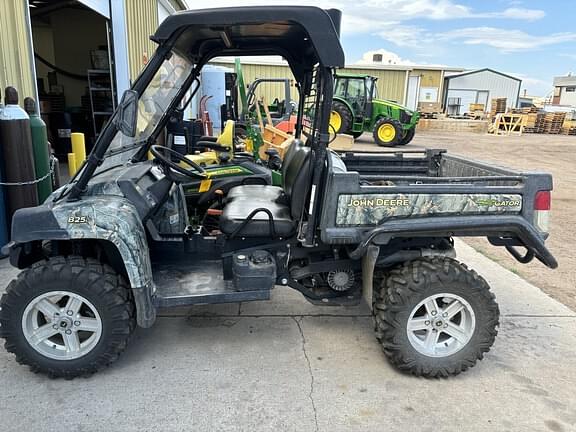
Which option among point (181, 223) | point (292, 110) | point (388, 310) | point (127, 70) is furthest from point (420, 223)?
point (292, 110)

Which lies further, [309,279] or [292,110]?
[292,110]

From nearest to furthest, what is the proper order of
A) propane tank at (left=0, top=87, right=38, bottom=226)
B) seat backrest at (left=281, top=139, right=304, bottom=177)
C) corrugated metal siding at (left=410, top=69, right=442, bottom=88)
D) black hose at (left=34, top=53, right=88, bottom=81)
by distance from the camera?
seat backrest at (left=281, top=139, right=304, bottom=177) → propane tank at (left=0, top=87, right=38, bottom=226) → black hose at (left=34, top=53, right=88, bottom=81) → corrugated metal siding at (left=410, top=69, right=442, bottom=88)

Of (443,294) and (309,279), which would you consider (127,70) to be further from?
(443,294)

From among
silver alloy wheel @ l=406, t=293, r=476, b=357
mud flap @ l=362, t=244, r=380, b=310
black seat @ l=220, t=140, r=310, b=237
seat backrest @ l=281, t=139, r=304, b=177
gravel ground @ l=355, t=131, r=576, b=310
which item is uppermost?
seat backrest @ l=281, t=139, r=304, b=177

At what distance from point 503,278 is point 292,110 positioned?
27.2 ft

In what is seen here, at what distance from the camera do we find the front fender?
2.59 m

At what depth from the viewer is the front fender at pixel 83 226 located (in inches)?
102

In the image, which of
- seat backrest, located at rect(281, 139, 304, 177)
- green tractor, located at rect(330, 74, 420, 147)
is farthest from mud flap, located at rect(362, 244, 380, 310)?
green tractor, located at rect(330, 74, 420, 147)

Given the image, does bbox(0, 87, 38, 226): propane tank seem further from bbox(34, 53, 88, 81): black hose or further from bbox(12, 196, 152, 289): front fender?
bbox(34, 53, 88, 81): black hose

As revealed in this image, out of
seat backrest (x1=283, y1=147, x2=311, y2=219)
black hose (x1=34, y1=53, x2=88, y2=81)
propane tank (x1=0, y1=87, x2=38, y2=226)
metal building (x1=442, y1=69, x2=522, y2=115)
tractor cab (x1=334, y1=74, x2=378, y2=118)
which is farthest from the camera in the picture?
metal building (x1=442, y1=69, x2=522, y2=115)

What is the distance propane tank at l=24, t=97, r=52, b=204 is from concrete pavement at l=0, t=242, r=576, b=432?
2.49m

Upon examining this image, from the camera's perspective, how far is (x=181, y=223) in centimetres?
359

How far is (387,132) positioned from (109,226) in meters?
16.0

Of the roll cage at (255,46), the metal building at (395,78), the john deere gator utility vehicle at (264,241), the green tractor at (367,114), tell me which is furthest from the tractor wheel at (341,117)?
the john deere gator utility vehicle at (264,241)
